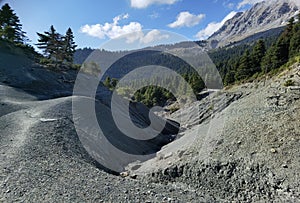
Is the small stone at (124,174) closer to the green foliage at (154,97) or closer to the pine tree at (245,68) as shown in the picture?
the pine tree at (245,68)

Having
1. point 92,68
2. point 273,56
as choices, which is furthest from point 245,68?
point 92,68

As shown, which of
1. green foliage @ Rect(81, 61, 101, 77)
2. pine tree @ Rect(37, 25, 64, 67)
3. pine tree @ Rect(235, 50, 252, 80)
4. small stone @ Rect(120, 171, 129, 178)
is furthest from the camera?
green foliage @ Rect(81, 61, 101, 77)

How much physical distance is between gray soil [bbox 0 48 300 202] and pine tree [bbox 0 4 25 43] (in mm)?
29049

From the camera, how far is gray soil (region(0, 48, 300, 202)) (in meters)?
7.11

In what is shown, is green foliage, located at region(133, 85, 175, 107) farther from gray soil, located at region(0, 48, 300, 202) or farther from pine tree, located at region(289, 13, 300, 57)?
gray soil, located at region(0, 48, 300, 202)

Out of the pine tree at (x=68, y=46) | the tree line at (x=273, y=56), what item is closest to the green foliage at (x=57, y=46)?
the pine tree at (x=68, y=46)

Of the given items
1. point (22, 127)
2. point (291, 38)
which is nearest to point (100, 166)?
point (22, 127)

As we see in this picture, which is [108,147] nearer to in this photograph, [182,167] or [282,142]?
[182,167]

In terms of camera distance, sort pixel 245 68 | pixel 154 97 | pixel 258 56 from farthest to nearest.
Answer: pixel 154 97
pixel 258 56
pixel 245 68

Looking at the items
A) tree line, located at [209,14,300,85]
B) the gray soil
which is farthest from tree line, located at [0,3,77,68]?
tree line, located at [209,14,300,85]

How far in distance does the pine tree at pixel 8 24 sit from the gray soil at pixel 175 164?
95.3 ft

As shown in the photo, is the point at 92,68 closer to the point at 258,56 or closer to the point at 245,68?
the point at 245,68

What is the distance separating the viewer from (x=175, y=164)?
1065 centimetres

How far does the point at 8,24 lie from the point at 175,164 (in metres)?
41.6
